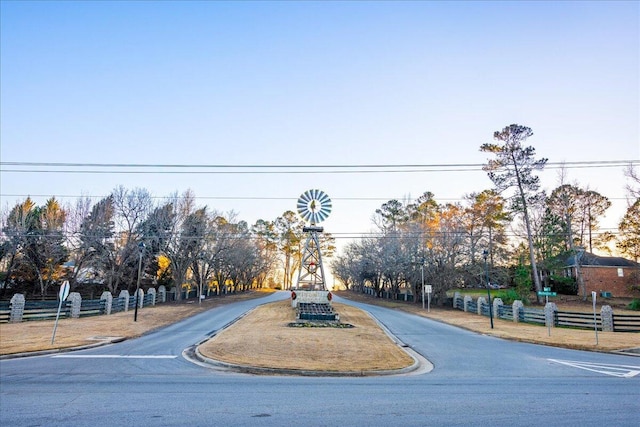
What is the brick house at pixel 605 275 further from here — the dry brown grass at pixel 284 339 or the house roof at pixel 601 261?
the dry brown grass at pixel 284 339

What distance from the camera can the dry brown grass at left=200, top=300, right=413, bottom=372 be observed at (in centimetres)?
1300

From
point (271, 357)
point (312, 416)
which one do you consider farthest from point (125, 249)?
point (312, 416)

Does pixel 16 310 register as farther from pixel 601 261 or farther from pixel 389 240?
pixel 601 261

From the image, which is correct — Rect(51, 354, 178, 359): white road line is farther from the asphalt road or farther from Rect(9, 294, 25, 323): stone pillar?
Rect(9, 294, 25, 323): stone pillar

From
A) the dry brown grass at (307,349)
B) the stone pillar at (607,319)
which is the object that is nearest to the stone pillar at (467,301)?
the stone pillar at (607,319)

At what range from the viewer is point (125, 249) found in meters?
41.4

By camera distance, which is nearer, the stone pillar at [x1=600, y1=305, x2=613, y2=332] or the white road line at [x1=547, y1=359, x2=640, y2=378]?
the white road line at [x1=547, y1=359, x2=640, y2=378]

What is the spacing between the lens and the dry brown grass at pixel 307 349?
1300 centimetres

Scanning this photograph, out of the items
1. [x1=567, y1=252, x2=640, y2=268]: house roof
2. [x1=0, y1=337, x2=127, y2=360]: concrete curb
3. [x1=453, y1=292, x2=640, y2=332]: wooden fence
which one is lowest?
[x1=0, y1=337, x2=127, y2=360]: concrete curb

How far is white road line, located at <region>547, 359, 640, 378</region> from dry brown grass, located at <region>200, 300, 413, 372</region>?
538cm

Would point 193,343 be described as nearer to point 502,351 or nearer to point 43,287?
point 502,351

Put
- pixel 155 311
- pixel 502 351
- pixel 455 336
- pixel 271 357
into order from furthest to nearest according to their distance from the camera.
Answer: pixel 155 311, pixel 455 336, pixel 502 351, pixel 271 357

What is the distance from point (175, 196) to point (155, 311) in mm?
17018

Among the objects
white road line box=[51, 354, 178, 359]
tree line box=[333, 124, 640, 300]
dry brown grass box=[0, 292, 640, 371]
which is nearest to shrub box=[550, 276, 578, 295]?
Answer: tree line box=[333, 124, 640, 300]
